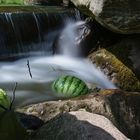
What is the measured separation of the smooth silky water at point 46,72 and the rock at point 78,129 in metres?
1.98

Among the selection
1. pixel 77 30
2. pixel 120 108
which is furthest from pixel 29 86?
pixel 77 30

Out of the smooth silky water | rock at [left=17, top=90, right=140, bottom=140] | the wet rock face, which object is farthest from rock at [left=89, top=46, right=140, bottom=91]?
rock at [left=17, top=90, right=140, bottom=140]

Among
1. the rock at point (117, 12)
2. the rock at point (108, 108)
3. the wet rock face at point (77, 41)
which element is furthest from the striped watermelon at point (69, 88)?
the wet rock face at point (77, 41)

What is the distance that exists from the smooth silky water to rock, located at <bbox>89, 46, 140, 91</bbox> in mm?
139

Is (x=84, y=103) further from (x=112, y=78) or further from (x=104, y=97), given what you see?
(x=112, y=78)

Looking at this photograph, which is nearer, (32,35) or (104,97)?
(104,97)

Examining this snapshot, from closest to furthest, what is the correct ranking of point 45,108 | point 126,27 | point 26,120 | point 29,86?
point 26,120 < point 45,108 < point 29,86 < point 126,27

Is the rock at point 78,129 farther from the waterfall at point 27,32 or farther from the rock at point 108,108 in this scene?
the waterfall at point 27,32

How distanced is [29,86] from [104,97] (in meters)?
2.03

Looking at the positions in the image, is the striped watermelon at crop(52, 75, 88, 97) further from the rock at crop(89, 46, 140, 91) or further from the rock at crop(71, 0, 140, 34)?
the rock at crop(89, 46, 140, 91)

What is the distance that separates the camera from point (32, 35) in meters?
9.85

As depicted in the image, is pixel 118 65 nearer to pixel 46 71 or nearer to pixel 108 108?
pixel 46 71

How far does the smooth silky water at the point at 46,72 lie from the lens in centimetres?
654

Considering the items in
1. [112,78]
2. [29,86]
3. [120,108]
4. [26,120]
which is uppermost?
[26,120]
